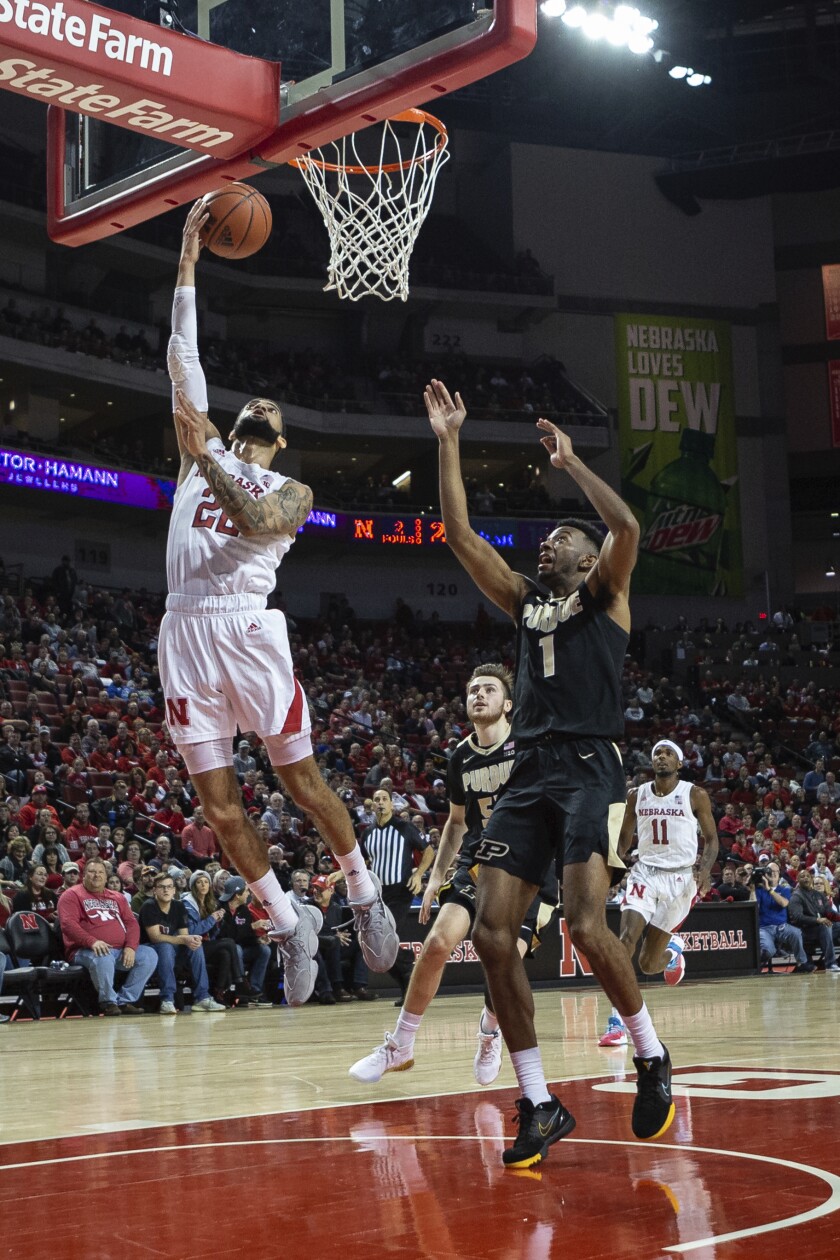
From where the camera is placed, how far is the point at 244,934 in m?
14.3

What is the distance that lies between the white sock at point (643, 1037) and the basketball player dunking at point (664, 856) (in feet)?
15.1

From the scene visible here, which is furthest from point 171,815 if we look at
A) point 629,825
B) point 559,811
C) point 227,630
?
point 559,811

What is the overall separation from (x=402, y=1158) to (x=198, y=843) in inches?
442

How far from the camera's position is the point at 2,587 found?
92.2 feet

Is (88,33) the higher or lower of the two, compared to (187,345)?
higher

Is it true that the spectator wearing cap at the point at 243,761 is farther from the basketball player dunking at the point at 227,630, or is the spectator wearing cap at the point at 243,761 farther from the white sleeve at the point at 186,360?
the white sleeve at the point at 186,360

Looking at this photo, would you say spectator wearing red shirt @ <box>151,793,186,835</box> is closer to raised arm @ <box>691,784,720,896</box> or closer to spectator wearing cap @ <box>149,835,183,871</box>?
spectator wearing cap @ <box>149,835,183,871</box>

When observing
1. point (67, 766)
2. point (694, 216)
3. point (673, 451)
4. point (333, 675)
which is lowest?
point (67, 766)

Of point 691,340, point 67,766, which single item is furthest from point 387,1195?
point 691,340

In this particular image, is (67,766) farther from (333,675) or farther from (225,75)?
(225,75)

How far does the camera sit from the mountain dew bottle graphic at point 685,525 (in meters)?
37.1

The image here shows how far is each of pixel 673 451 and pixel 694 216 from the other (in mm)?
7316

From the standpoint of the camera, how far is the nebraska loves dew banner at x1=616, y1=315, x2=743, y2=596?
3725cm

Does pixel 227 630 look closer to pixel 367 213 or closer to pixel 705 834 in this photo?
pixel 367 213
